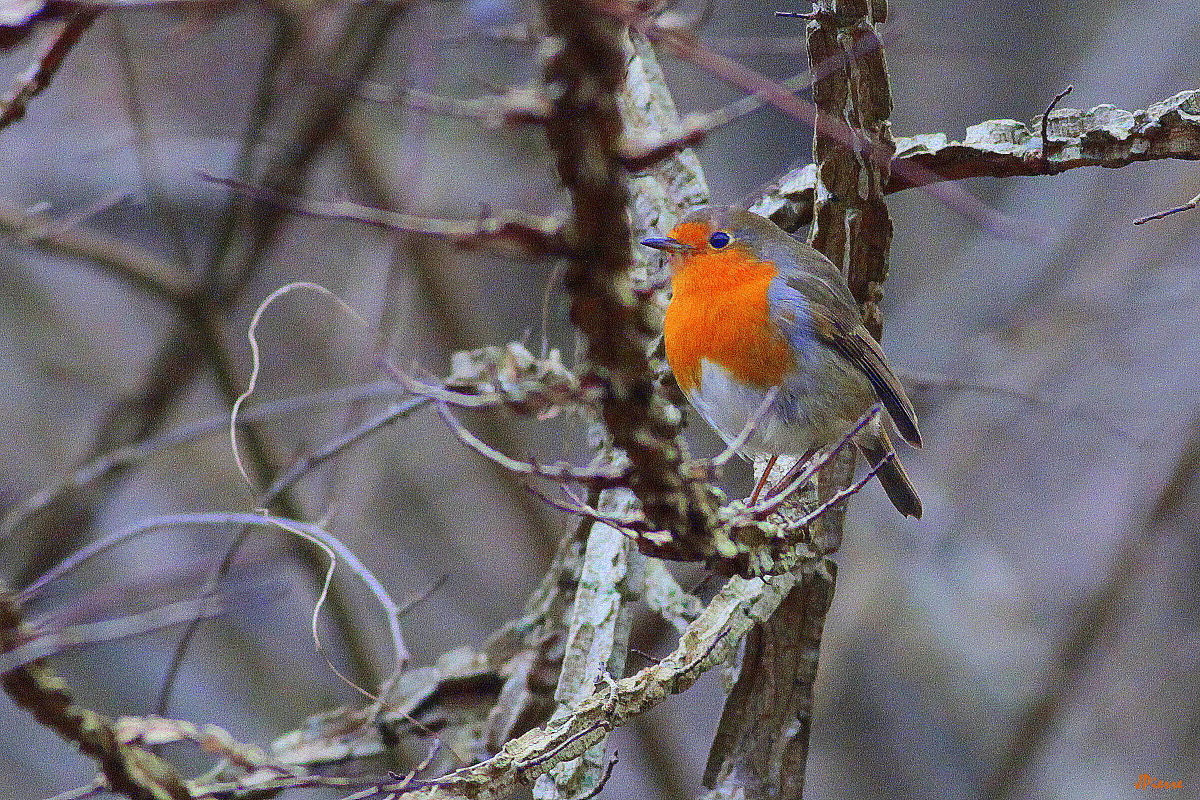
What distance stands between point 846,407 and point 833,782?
4.43 m

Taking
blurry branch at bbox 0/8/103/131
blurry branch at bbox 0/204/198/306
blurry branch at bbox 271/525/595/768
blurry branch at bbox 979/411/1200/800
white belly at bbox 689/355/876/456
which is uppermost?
blurry branch at bbox 0/204/198/306

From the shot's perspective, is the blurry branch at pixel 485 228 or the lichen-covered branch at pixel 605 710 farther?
the lichen-covered branch at pixel 605 710

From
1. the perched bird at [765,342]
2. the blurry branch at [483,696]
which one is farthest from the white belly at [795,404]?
the blurry branch at [483,696]

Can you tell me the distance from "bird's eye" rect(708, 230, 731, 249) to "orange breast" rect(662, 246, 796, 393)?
24 millimetres

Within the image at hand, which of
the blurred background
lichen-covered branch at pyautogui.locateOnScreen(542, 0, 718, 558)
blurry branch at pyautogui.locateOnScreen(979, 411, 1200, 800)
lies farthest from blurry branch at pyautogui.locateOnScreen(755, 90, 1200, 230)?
blurry branch at pyautogui.locateOnScreen(979, 411, 1200, 800)

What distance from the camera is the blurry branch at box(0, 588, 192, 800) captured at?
1.50 m

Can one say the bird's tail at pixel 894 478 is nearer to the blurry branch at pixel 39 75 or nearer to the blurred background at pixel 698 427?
the blurry branch at pixel 39 75

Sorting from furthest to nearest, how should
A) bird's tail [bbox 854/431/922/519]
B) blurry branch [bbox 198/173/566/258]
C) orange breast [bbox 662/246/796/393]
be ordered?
bird's tail [bbox 854/431/922/519], orange breast [bbox 662/246/796/393], blurry branch [bbox 198/173/566/258]

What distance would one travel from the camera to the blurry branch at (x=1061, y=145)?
2193 mm

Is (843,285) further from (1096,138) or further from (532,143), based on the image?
(532,143)

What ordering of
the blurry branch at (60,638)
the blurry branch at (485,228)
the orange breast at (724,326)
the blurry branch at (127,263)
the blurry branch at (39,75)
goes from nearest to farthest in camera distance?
the blurry branch at (485,228)
the blurry branch at (60,638)
the blurry branch at (39,75)
the orange breast at (724,326)
the blurry branch at (127,263)

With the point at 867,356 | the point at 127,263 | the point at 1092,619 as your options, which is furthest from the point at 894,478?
the point at 127,263

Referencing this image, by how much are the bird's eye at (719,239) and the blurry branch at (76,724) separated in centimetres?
172

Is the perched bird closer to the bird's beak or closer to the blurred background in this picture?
the bird's beak
